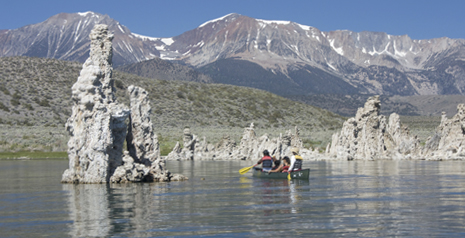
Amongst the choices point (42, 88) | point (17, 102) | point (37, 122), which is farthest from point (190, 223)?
point (42, 88)

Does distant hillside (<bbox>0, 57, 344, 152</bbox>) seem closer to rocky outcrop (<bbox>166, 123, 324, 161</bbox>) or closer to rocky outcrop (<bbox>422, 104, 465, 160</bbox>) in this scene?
rocky outcrop (<bbox>166, 123, 324, 161</bbox>)

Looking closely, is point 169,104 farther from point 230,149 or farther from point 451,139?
point 451,139

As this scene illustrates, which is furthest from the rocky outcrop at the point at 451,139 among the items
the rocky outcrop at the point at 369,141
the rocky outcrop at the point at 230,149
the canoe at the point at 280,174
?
the canoe at the point at 280,174

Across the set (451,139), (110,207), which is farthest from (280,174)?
(451,139)

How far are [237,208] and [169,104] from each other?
11249cm

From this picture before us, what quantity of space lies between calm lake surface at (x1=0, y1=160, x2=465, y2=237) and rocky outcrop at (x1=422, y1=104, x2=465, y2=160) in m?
25.0

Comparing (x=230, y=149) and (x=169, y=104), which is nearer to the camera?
(x=230, y=149)

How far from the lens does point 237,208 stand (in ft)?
68.7

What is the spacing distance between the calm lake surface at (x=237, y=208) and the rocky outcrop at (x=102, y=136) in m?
1.03

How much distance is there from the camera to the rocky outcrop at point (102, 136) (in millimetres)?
28266

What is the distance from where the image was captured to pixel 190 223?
58.7ft

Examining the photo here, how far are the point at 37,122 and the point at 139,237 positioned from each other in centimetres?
8596

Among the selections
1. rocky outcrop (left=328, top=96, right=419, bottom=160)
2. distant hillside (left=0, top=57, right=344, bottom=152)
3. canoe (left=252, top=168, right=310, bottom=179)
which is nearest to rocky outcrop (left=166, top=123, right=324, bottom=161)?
rocky outcrop (left=328, top=96, right=419, bottom=160)

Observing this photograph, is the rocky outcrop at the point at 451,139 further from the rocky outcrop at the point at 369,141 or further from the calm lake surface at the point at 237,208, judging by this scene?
the calm lake surface at the point at 237,208
